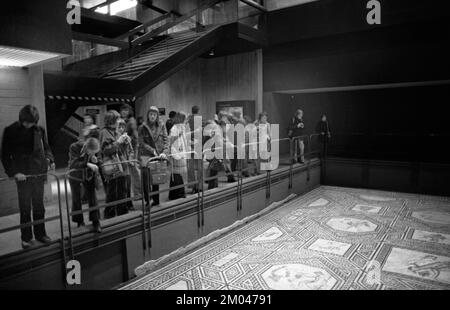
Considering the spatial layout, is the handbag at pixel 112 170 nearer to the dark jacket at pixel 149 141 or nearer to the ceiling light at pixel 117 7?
the dark jacket at pixel 149 141

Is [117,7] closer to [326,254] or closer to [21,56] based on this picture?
[21,56]

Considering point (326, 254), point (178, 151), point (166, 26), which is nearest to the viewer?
point (326, 254)

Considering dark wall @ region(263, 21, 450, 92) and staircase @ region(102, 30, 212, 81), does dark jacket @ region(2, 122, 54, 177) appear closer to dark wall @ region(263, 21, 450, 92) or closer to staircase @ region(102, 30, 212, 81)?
staircase @ region(102, 30, 212, 81)

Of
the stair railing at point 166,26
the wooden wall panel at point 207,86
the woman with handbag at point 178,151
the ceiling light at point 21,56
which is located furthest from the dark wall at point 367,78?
the ceiling light at point 21,56

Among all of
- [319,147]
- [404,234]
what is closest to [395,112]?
[319,147]

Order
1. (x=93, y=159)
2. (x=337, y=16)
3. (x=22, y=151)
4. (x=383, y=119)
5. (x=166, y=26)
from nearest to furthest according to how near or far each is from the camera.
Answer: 1. (x=22, y=151)
2. (x=93, y=159)
3. (x=337, y=16)
4. (x=166, y=26)
5. (x=383, y=119)

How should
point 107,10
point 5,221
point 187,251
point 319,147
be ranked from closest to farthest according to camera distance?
point 5,221 → point 187,251 → point 319,147 → point 107,10

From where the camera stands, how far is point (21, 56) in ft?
14.1

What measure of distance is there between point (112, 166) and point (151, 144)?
0.86 metres

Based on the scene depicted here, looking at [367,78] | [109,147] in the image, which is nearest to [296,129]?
[367,78]

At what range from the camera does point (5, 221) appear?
171 inches

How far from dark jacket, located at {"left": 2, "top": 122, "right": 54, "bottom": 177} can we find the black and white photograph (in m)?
0.01
